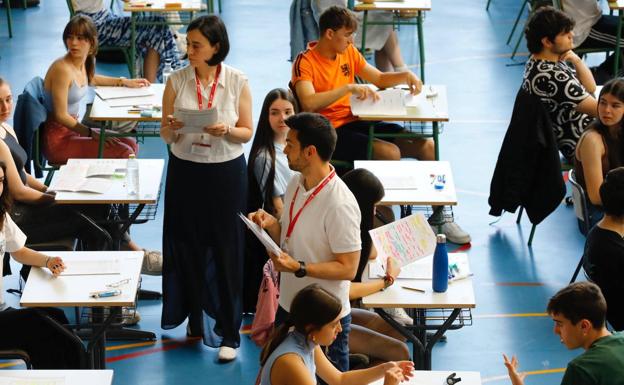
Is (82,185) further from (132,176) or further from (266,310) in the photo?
(266,310)

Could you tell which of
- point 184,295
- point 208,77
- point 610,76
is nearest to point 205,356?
point 184,295

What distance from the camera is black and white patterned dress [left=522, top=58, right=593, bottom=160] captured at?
6.88 meters

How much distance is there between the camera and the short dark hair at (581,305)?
152 inches

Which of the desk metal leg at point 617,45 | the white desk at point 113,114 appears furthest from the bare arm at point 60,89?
the desk metal leg at point 617,45

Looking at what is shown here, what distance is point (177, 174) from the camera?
18.2 feet

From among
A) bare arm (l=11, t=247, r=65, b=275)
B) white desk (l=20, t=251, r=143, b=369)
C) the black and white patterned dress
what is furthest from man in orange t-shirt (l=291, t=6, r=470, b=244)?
bare arm (l=11, t=247, r=65, b=275)

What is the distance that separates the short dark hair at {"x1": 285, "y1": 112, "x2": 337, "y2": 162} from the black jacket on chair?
290cm

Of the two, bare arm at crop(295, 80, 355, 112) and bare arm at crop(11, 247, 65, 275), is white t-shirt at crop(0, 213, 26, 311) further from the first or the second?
bare arm at crop(295, 80, 355, 112)

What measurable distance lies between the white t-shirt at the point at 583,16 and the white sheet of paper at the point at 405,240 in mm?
5269

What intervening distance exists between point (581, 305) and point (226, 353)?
236 cm

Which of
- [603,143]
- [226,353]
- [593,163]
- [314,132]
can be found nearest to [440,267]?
[314,132]

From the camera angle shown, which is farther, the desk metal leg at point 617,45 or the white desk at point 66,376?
the desk metal leg at point 617,45

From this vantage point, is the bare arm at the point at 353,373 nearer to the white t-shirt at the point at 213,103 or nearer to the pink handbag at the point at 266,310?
the pink handbag at the point at 266,310

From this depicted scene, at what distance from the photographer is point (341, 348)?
4438 mm
